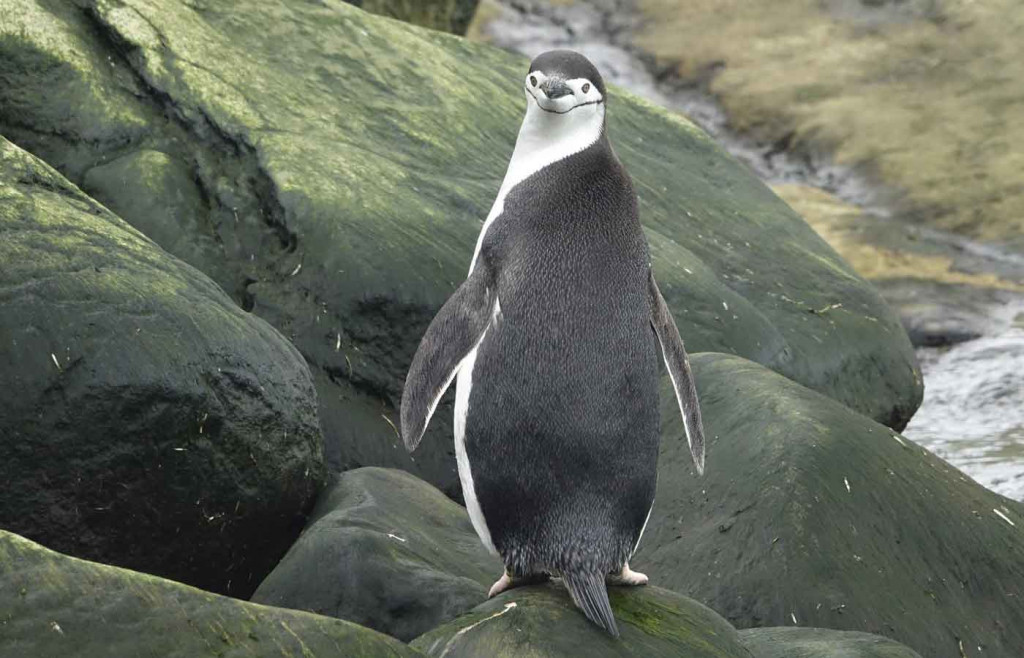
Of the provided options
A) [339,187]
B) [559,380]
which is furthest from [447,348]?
[339,187]

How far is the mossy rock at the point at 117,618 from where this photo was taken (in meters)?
2.51

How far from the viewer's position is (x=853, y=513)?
4.45 meters

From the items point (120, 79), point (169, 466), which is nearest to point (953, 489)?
point (169, 466)

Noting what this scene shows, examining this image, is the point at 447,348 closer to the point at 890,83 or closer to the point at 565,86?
the point at 565,86

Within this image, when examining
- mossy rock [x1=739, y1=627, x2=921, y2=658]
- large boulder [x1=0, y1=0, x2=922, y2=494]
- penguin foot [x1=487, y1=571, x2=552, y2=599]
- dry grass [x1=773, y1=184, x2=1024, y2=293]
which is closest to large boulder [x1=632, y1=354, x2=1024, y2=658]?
mossy rock [x1=739, y1=627, x2=921, y2=658]

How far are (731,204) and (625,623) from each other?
4476 millimetres

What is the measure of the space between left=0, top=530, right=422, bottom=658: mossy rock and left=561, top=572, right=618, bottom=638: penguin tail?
82 centimetres

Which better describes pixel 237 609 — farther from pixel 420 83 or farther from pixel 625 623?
pixel 420 83

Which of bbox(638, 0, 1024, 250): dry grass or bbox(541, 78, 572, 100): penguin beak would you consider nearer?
bbox(541, 78, 572, 100): penguin beak

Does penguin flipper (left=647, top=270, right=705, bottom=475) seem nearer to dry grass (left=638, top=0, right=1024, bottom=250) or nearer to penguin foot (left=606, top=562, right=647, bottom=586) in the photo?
A: penguin foot (left=606, top=562, right=647, bottom=586)

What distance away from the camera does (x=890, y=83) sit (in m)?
13.9

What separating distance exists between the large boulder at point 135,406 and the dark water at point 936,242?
4428 mm

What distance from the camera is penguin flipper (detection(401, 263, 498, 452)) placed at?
3.81 metres

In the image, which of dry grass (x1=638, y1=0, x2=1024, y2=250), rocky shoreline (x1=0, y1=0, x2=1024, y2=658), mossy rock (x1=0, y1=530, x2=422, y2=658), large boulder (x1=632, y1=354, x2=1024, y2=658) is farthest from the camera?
dry grass (x1=638, y1=0, x2=1024, y2=250)
